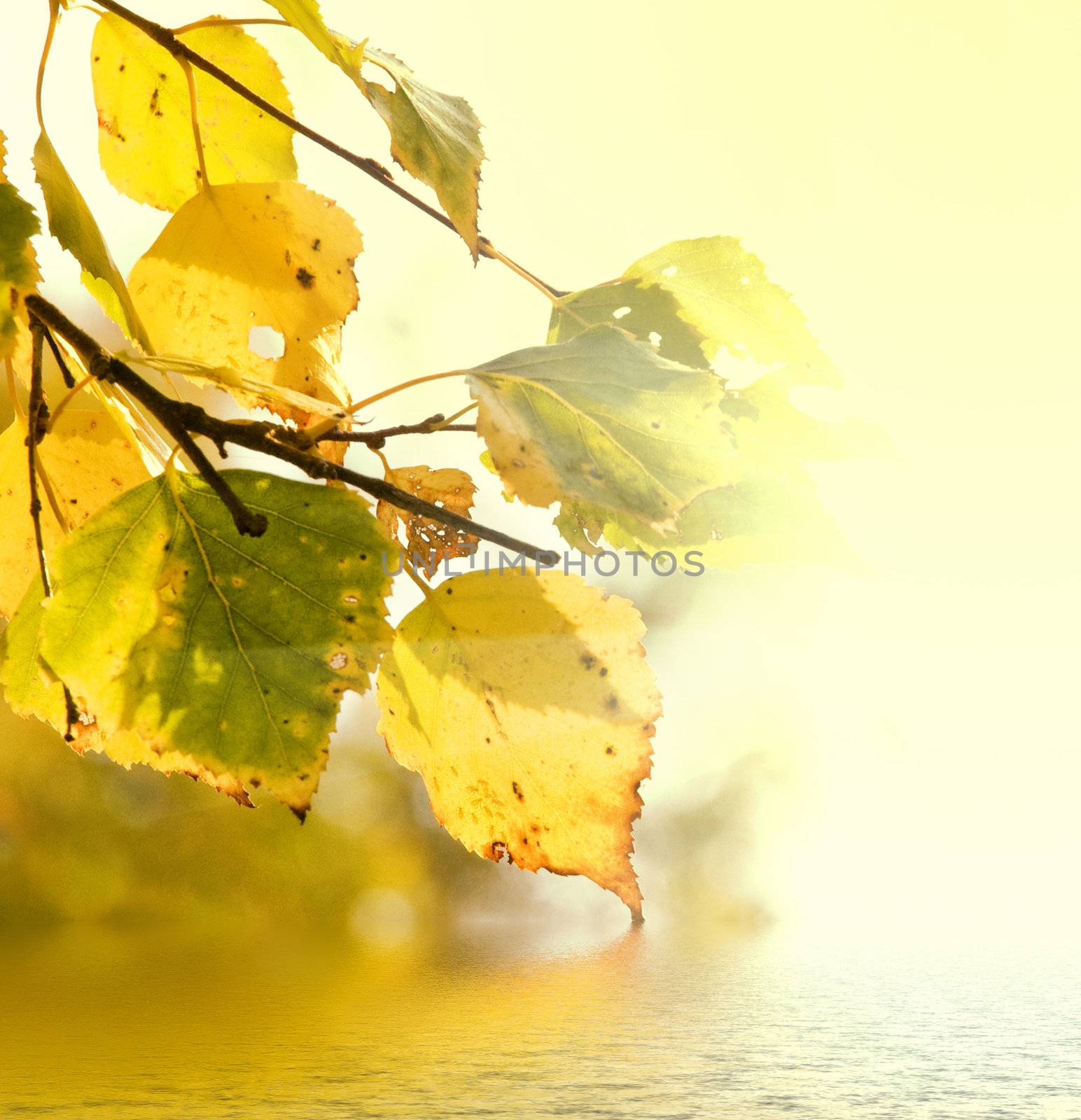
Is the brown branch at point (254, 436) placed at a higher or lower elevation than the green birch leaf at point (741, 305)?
lower

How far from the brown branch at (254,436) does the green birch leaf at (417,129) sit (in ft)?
0.08

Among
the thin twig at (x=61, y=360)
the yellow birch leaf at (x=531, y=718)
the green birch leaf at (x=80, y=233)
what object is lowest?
the yellow birch leaf at (x=531, y=718)

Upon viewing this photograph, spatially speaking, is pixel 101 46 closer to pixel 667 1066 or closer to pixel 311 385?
pixel 311 385

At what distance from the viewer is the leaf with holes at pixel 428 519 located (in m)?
0.10

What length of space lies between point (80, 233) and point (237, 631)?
0.04 metres

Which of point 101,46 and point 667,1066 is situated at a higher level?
point 101,46

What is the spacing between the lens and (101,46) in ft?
0.43

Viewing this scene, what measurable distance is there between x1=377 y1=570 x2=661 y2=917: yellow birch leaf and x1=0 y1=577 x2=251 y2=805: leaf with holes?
0.02 meters

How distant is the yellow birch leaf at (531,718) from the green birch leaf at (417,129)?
0.11 ft

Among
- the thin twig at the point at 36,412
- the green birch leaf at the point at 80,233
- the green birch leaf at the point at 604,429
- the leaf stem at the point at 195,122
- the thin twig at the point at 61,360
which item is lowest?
the green birch leaf at the point at 604,429

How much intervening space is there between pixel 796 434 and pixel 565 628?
1.3 inches

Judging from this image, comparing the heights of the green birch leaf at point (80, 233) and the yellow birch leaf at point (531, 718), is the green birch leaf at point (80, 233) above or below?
above

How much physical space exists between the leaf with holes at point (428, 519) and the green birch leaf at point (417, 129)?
0.03 m

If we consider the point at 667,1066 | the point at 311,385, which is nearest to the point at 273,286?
the point at 311,385
